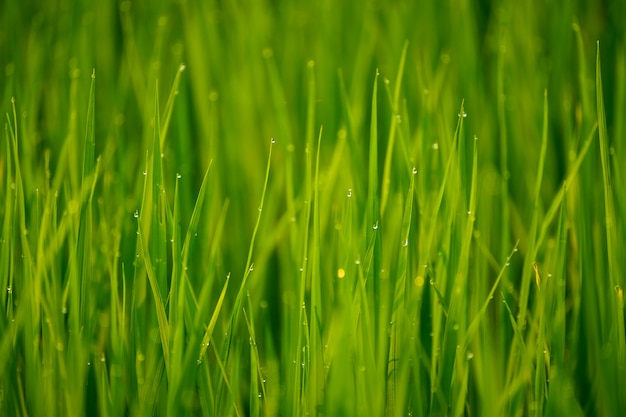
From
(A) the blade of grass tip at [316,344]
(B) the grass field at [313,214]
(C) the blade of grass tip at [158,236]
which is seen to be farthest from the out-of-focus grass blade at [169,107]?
(A) the blade of grass tip at [316,344]

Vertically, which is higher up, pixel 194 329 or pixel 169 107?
pixel 169 107

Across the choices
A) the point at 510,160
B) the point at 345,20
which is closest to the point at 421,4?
the point at 345,20

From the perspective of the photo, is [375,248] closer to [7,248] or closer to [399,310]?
[399,310]

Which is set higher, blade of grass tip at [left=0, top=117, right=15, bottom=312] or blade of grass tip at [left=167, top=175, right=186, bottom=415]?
blade of grass tip at [left=0, top=117, right=15, bottom=312]

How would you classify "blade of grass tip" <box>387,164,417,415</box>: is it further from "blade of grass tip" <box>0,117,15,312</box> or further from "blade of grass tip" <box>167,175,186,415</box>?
"blade of grass tip" <box>0,117,15,312</box>

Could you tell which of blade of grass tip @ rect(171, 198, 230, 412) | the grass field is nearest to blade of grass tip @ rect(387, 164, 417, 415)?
the grass field

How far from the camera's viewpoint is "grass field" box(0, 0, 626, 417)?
80cm

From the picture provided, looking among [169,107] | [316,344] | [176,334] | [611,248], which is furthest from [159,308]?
[611,248]

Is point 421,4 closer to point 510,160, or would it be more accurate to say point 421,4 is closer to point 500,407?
point 510,160

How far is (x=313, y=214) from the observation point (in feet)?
2.87

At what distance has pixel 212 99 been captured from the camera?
3.80ft

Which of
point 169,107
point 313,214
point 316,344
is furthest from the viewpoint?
point 169,107

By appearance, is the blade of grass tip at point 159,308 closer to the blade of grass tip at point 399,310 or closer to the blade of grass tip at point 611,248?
the blade of grass tip at point 399,310

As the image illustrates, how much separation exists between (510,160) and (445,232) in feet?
0.90
